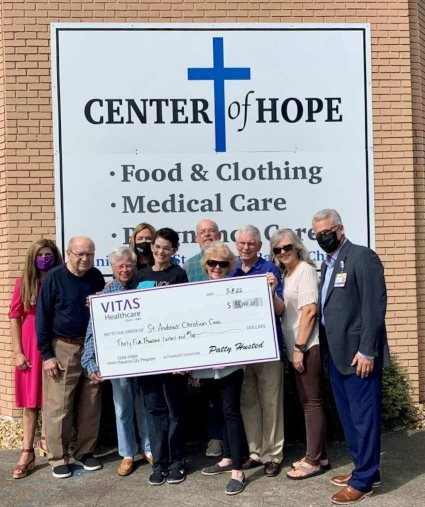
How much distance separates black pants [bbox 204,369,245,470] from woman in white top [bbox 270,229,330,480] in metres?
0.44

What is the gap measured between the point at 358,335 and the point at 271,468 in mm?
1311

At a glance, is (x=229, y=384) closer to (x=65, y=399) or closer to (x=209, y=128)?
(x=65, y=399)

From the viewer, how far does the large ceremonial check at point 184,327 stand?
470 cm

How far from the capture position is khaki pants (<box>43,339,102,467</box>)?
4.99m

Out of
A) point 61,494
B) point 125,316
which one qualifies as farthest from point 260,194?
point 61,494

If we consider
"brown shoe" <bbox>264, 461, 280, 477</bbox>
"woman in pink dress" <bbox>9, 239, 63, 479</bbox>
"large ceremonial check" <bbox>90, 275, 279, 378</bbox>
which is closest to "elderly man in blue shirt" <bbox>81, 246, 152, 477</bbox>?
"large ceremonial check" <bbox>90, 275, 279, 378</bbox>

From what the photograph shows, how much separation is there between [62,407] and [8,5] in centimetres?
407

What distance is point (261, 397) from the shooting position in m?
4.98

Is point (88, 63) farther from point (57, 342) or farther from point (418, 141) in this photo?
point (418, 141)

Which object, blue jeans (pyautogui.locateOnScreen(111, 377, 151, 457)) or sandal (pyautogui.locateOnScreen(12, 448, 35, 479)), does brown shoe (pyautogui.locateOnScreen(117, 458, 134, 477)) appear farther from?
sandal (pyautogui.locateOnScreen(12, 448, 35, 479))

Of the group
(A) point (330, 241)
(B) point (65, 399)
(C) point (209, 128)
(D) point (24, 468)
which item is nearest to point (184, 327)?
(B) point (65, 399)

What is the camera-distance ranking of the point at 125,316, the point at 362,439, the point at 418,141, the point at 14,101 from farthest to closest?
the point at 418,141, the point at 14,101, the point at 125,316, the point at 362,439

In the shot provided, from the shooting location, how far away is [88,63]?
259 inches

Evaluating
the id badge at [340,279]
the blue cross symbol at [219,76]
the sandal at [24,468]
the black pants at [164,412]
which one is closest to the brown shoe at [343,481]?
the black pants at [164,412]
